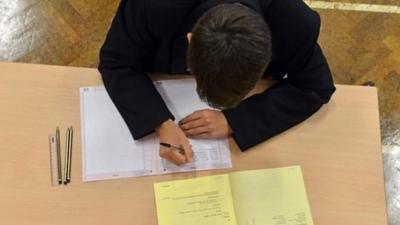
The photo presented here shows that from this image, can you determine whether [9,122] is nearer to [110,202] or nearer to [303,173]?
[110,202]

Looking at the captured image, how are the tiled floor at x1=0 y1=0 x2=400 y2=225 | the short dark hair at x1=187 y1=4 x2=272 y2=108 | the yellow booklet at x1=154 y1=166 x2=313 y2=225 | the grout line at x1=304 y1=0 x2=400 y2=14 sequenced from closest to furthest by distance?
the short dark hair at x1=187 y1=4 x2=272 y2=108 < the yellow booklet at x1=154 y1=166 x2=313 y2=225 < the tiled floor at x1=0 y1=0 x2=400 y2=225 < the grout line at x1=304 y1=0 x2=400 y2=14

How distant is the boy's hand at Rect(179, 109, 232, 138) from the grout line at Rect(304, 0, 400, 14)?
1.04 meters

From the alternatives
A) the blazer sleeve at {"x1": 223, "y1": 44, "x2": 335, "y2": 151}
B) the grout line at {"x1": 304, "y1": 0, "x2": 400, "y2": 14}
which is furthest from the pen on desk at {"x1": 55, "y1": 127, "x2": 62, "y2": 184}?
the grout line at {"x1": 304, "y1": 0, "x2": 400, "y2": 14}

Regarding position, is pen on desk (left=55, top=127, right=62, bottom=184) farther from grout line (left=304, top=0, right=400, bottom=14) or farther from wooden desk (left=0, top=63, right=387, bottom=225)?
grout line (left=304, top=0, right=400, bottom=14)

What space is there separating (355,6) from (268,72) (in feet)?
3.25

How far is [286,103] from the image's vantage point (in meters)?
1.09

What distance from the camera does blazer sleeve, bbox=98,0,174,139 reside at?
3.37ft

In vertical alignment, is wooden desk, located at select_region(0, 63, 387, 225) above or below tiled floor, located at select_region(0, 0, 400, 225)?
below

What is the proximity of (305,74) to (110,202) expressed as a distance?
498 millimetres

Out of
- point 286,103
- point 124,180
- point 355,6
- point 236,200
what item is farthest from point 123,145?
point 355,6

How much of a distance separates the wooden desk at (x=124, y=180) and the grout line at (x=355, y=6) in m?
0.90

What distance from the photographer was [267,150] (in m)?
1.05

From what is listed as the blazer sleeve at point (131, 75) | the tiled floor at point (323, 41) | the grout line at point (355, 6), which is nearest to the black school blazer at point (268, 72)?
the blazer sleeve at point (131, 75)

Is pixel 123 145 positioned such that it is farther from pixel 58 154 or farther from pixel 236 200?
pixel 236 200
